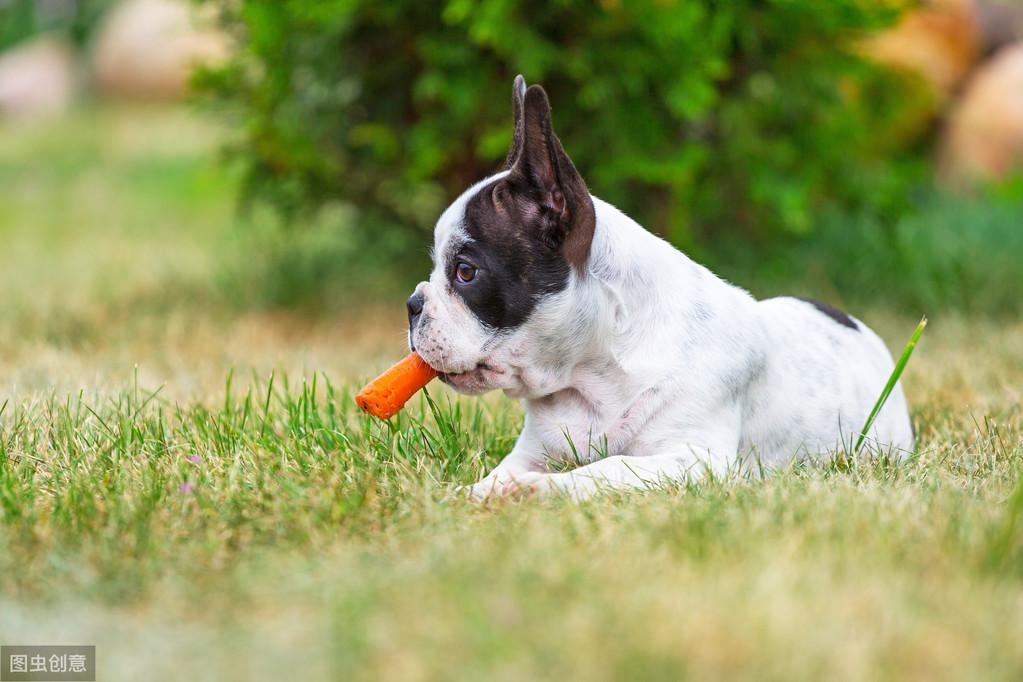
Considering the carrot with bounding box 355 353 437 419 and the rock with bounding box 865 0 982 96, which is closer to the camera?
the carrot with bounding box 355 353 437 419

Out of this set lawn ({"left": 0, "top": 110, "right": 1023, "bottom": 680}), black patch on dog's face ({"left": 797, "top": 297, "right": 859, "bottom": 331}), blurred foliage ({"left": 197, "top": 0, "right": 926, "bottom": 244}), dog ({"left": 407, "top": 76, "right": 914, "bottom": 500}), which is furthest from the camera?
blurred foliage ({"left": 197, "top": 0, "right": 926, "bottom": 244})

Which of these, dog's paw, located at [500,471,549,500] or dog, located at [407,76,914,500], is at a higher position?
dog, located at [407,76,914,500]

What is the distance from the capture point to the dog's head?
10.6 ft

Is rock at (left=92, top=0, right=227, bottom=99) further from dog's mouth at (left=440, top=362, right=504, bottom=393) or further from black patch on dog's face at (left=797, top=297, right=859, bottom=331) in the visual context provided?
dog's mouth at (left=440, top=362, right=504, bottom=393)

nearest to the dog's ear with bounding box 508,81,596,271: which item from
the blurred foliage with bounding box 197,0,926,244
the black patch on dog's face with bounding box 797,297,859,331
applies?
the black patch on dog's face with bounding box 797,297,859,331

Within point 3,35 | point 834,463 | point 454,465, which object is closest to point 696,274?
point 834,463

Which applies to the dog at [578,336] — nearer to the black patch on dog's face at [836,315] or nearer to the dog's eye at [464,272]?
the dog's eye at [464,272]

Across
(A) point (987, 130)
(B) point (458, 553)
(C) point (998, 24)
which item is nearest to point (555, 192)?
(B) point (458, 553)

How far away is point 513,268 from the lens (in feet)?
10.6

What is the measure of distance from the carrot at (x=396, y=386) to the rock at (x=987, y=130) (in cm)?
720

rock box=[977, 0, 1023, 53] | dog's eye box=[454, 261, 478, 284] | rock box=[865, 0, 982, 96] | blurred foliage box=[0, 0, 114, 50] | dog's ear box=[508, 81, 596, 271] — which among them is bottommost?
dog's eye box=[454, 261, 478, 284]

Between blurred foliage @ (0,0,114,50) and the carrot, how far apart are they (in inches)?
585

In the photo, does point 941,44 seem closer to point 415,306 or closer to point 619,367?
point 619,367

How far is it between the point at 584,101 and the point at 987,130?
5193 millimetres
